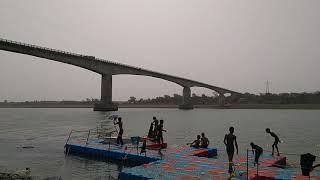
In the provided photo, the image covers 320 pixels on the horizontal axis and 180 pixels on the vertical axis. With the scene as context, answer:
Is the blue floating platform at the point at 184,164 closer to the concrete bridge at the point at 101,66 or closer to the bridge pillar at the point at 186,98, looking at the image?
the concrete bridge at the point at 101,66

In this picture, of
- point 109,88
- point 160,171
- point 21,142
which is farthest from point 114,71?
point 160,171

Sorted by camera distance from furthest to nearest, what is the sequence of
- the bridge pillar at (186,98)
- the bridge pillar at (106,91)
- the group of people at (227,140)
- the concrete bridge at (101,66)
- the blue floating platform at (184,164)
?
the bridge pillar at (186,98) < the bridge pillar at (106,91) < the concrete bridge at (101,66) < the group of people at (227,140) < the blue floating platform at (184,164)

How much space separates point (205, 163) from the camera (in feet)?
49.6

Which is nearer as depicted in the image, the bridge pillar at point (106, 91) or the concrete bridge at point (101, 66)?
the concrete bridge at point (101, 66)

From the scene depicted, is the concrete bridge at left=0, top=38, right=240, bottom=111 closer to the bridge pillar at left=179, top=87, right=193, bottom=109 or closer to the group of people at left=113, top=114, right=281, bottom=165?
the bridge pillar at left=179, top=87, right=193, bottom=109

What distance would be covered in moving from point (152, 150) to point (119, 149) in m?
1.94

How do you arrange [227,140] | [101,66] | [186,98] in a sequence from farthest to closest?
[186,98]
[101,66]
[227,140]

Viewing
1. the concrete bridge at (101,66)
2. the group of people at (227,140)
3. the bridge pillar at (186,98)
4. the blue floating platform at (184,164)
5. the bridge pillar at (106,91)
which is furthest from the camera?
the bridge pillar at (186,98)

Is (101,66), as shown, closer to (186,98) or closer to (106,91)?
(106,91)

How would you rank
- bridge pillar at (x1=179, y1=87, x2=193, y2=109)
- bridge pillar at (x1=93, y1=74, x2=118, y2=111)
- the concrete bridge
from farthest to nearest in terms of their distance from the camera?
bridge pillar at (x1=179, y1=87, x2=193, y2=109), bridge pillar at (x1=93, y1=74, x2=118, y2=111), the concrete bridge

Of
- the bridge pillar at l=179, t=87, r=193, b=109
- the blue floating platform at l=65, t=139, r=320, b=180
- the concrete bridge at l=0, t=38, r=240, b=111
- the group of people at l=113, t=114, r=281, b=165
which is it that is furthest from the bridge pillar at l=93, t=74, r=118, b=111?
the group of people at l=113, t=114, r=281, b=165

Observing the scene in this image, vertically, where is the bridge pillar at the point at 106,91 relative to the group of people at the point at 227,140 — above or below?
above

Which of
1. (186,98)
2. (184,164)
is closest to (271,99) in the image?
(186,98)

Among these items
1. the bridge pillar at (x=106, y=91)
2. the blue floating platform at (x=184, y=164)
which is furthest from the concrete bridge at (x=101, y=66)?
the blue floating platform at (x=184, y=164)
